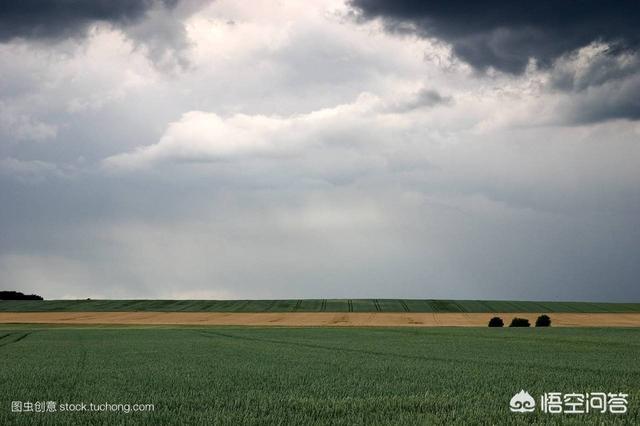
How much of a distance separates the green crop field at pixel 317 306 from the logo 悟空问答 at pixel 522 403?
99600 mm

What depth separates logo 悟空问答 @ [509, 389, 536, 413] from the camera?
11016 millimetres

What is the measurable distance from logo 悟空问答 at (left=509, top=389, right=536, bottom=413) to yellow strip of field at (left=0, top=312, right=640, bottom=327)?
66834 mm

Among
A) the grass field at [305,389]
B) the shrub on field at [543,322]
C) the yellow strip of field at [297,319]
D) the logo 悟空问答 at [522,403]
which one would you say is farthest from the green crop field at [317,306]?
the logo 悟空问答 at [522,403]

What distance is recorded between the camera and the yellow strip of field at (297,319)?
82.8 metres

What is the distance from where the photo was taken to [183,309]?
118125 millimetres

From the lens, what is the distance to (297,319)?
9212 cm

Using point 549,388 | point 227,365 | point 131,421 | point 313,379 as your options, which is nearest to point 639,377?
point 549,388

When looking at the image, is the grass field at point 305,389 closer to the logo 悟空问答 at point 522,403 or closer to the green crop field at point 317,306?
the logo 悟空问答 at point 522,403

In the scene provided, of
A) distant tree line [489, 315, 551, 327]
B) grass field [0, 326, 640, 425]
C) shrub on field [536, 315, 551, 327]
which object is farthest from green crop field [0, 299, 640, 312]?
grass field [0, 326, 640, 425]

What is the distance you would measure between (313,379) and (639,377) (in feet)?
31.9

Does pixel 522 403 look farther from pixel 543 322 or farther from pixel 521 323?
pixel 543 322

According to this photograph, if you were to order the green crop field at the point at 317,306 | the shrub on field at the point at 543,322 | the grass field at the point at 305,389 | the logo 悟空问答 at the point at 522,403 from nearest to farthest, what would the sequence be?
1. the grass field at the point at 305,389
2. the logo 悟空问答 at the point at 522,403
3. the shrub on field at the point at 543,322
4. the green crop field at the point at 317,306

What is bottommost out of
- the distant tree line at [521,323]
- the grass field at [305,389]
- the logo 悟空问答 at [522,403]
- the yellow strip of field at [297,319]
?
the yellow strip of field at [297,319]

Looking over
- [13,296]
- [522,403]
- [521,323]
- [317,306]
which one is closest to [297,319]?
[317,306]
